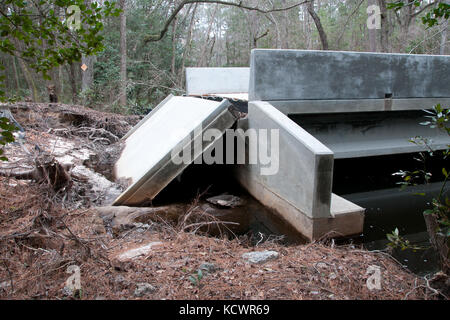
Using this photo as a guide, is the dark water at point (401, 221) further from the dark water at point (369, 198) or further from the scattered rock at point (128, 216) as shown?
the scattered rock at point (128, 216)

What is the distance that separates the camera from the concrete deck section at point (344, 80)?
634 cm

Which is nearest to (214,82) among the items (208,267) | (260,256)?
(260,256)

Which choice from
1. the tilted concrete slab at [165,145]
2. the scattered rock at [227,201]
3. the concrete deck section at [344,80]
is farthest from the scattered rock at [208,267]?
the concrete deck section at [344,80]

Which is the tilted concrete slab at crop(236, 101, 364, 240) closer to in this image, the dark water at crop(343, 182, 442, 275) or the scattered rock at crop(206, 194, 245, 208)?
the dark water at crop(343, 182, 442, 275)

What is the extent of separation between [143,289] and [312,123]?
5280mm

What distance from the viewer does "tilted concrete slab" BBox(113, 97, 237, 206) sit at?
5.99 m

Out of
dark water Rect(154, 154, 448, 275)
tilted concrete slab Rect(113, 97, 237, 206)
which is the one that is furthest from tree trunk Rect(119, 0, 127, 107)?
dark water Rect(154, 154, 448, 275)

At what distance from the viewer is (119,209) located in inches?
221

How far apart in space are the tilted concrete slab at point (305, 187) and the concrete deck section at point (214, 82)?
607 cm

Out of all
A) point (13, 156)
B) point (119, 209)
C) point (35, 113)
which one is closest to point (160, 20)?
point (35, 113)

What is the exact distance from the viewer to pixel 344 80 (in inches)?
264

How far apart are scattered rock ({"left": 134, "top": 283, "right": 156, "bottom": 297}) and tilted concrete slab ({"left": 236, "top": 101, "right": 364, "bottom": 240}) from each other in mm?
2647
